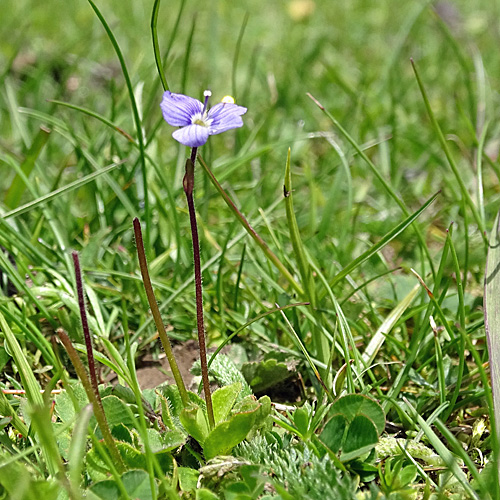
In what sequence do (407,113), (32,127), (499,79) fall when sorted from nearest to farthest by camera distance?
(32,127)
(407,113)
(499,79)

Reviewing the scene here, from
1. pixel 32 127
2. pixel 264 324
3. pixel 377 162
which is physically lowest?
pixel 264 324

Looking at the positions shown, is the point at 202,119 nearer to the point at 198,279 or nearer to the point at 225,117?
the point at 225,117

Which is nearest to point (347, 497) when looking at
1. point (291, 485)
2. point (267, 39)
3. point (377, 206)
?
point (291, 485)

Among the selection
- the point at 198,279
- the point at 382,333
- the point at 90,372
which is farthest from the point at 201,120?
the point at 382,333

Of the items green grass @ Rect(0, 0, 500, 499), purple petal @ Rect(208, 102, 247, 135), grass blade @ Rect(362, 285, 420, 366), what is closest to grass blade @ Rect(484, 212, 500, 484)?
green grass @ Rect(0, 0, 500, 499)

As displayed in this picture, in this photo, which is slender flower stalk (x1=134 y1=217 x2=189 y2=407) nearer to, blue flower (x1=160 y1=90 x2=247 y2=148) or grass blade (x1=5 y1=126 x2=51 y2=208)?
blue flower (x1=160 y1=90 x2=247 y2=148)

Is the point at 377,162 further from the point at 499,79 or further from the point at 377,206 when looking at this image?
the point at 499,79
